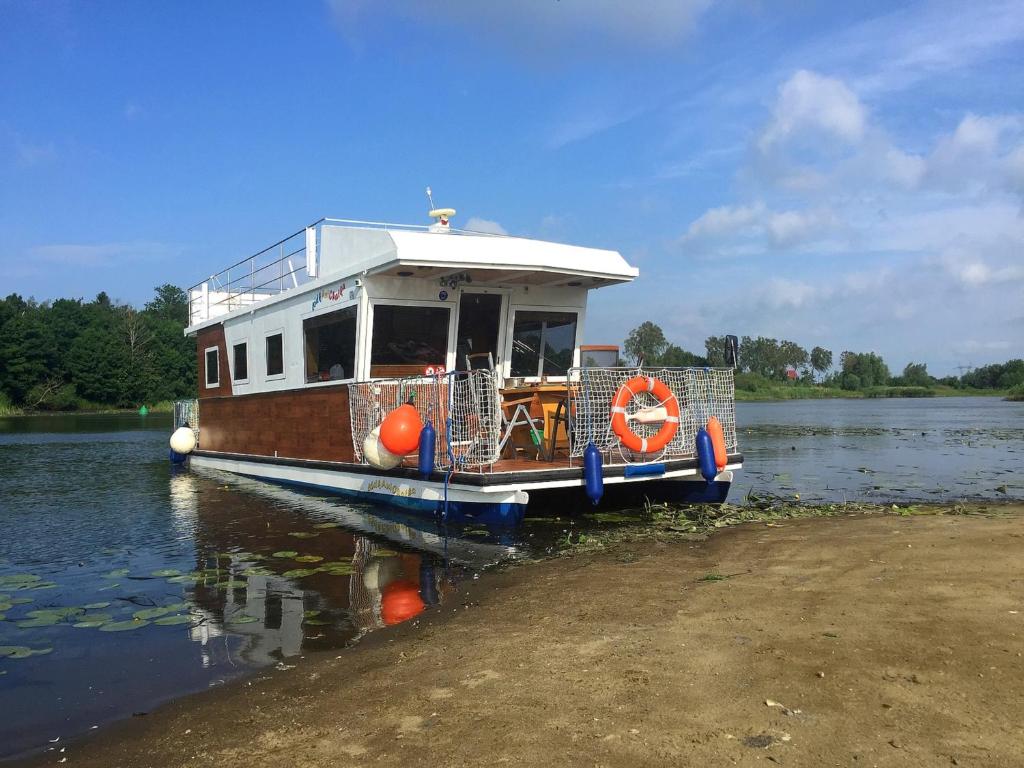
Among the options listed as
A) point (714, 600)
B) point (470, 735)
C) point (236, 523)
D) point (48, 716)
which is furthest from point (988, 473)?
point (48, 716)

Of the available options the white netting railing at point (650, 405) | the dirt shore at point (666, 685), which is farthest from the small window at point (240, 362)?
the dirt shore at point (666, 685)

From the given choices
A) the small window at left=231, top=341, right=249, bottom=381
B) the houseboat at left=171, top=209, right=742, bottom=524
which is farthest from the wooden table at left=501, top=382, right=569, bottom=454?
the small window at left=231, top=341, right=249, bottom=381

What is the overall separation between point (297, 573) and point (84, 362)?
2550 inches

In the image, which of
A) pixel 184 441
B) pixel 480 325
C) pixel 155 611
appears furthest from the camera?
pixel 184 441

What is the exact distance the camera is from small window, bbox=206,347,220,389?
15148 mm

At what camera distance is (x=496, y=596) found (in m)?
5.99

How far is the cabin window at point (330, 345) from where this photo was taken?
10.3 m

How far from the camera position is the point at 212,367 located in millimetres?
15430

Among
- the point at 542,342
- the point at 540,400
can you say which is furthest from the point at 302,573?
the point at 542,342

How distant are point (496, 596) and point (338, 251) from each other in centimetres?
617

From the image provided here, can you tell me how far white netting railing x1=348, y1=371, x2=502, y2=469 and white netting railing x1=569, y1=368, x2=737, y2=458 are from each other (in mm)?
908

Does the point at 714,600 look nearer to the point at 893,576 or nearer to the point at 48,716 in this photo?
the point at 893,576

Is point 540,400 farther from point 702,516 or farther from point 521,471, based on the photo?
point 702,516

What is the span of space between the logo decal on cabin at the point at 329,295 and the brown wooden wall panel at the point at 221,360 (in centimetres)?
431
